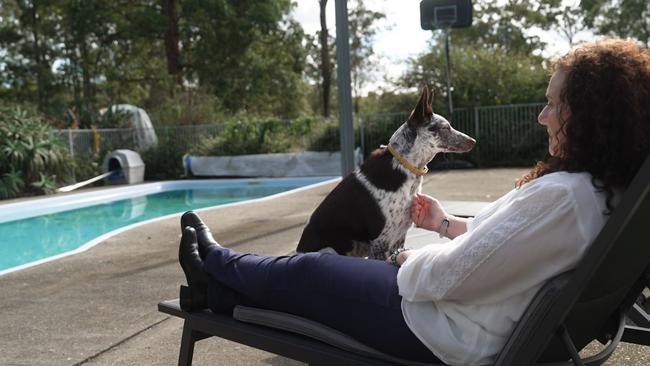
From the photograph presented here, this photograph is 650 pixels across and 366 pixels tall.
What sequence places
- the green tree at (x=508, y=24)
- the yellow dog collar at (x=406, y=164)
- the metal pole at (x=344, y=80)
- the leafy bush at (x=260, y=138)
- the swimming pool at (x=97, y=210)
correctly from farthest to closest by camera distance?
the green tree at (x=508, y=24)
the leafy bush at (x=260, y=138)
the swimming pool at (x=97, y=210)
the metal pole at (x=344, y=80)
the yellow dog collar at (x=406, y=164)

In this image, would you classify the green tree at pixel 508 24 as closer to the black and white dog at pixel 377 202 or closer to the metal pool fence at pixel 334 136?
the metal pool fence at pixel 334 136

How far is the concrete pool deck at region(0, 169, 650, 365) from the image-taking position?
2.83m

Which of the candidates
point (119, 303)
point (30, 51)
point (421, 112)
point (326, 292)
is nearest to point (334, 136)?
point (119, 303)

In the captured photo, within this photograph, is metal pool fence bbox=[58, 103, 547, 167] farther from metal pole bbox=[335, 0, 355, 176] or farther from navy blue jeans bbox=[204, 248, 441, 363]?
navy blue jeans bbox=[204, 248, 441, 363]

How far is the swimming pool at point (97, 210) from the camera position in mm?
7926

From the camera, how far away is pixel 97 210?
11391 millimetres

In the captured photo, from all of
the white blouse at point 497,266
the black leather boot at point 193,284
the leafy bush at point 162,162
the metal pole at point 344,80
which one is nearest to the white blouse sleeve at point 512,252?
the white blouse at point 497,266

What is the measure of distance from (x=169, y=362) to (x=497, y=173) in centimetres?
1107

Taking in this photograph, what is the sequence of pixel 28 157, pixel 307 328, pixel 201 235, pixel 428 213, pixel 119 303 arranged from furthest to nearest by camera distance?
1. pixel 28 157
2. pixel 119 303
3. pixel 428 213
4. pixel 201 235
5. pixel 307 328

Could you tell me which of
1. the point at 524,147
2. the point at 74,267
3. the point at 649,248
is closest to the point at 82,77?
the point at 524,147

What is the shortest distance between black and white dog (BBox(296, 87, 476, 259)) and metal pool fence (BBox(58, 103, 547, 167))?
10861 millimetres

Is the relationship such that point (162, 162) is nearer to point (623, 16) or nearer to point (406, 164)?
point (406, 164)

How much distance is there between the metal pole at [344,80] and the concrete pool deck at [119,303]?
103 centimetres

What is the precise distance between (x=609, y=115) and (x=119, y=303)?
3225 mm
